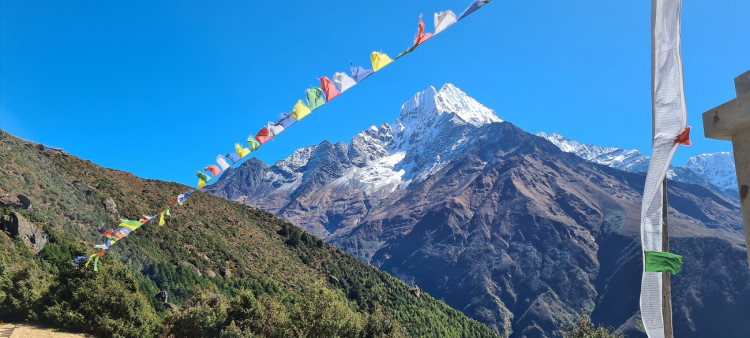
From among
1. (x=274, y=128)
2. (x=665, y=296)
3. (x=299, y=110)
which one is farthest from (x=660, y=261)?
(x=274, y=128)

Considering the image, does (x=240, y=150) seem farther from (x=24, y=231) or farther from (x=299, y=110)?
(x=24, y=231)

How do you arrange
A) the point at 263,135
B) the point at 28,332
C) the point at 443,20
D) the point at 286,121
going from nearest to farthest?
1. the point at 443,20
2. the point at 286,121
3. the point at 263,135
4. the point at 28,332

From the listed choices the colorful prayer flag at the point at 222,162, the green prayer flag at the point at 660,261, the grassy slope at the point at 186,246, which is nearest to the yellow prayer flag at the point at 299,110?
the colorful prayer flag at the point at 222,162

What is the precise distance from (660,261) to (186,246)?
59.2m

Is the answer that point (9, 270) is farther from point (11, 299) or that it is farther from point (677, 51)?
point (677, 51)

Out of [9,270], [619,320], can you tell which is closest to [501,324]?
[619,320]

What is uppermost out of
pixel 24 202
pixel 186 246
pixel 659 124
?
pixel 24 202

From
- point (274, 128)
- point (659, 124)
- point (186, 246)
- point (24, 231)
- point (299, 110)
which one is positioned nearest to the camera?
point (659, 124)

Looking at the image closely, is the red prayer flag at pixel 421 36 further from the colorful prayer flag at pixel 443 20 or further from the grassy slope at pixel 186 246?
the grassy slope at pixel 186 246

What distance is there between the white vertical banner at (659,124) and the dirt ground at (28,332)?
2093 centimetres

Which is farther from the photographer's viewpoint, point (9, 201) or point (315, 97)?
point (9, 201)

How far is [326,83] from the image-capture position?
10.1 metres

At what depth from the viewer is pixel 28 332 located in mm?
19375

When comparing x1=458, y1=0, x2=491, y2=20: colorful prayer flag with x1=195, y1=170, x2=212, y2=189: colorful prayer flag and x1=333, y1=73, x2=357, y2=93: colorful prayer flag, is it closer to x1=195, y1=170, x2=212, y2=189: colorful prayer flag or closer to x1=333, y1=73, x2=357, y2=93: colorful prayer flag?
x1=333, y1=73, x2=357, y2=93: colorful prayer flag
